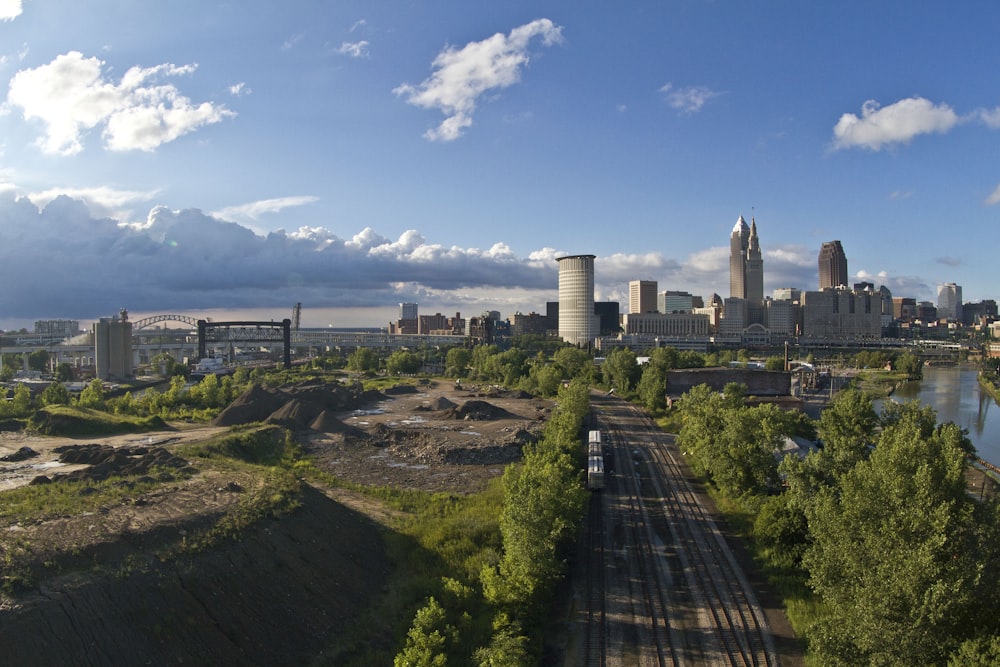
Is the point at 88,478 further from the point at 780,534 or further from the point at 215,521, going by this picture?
the point at 780,534

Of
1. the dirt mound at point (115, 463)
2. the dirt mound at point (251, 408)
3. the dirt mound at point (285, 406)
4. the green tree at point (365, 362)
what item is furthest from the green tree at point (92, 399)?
the green tree at point (365, 362)

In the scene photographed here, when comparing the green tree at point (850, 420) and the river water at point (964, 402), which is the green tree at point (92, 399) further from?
the river water at point (964, 402)

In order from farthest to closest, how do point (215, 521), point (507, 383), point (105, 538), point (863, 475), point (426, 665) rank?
point (507, 383) < point (215, 521) < point (105, 538) < point (863, 475) < point (426, 665)

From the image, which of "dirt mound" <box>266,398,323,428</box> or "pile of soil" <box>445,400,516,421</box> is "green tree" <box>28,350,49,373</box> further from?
"pile of soil" <box>445,400,516,421</box>

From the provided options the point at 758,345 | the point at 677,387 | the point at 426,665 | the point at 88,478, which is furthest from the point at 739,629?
the point at 758,345

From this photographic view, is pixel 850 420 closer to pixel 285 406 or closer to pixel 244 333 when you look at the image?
pixel 285 406

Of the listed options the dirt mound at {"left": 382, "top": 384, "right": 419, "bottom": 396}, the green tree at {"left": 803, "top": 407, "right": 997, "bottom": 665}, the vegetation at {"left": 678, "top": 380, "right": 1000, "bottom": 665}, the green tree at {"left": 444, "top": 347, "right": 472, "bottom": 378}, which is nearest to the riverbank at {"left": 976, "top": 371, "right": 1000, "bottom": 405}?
the green tree at {"left": 444, "top": 347, "right": 472, "bottom": 378}

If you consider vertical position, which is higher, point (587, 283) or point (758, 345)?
point (587, 283)

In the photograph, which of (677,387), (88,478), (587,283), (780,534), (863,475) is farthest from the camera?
(587,283)
